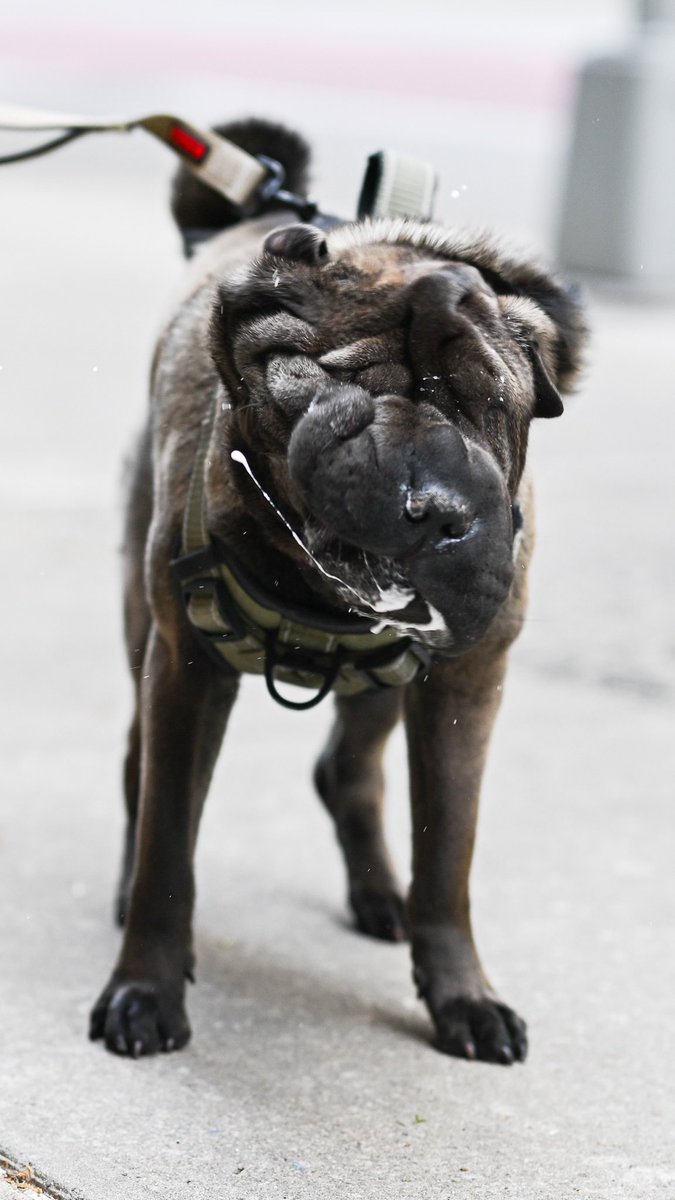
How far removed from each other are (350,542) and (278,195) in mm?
1470

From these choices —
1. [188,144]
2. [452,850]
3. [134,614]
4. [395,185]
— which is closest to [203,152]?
[188,144]

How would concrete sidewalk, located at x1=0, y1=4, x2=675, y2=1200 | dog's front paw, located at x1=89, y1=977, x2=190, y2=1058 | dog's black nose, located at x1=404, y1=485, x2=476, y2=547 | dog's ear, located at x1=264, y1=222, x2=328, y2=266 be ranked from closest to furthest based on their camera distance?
dog's black nose, located at x1=404, y1=485, x2=476, y2=547
dog's ear, located at x1=264, y1=222, x2=328, y2=266
concrete sidewalk, located at x1=0, y1=4, x2=675, y2=1200
dog's front paw, located at x1=89, y1=977, x2=190, y2=1058

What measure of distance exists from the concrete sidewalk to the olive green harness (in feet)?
2.20

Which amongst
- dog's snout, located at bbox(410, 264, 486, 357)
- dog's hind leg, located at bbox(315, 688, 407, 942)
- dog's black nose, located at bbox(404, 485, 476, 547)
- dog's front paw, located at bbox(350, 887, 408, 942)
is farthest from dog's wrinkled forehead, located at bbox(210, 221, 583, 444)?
dog's front paw, located at bbox(350, 887, 408, 942)

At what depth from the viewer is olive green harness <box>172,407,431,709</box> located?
8.71ft

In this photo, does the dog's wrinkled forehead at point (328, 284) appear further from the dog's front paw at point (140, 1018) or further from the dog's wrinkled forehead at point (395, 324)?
the dog's front paw at point (140, 1018)

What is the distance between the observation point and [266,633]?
107 inches

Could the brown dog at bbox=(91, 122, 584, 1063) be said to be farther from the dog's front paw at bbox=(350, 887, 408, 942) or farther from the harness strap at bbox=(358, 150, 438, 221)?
the harness strap at bbox=(358, 150, 438, 221)

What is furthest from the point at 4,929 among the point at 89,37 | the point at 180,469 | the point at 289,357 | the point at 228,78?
the point at 89,37

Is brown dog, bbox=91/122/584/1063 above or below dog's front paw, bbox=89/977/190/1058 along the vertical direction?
above

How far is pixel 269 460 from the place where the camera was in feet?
7.84

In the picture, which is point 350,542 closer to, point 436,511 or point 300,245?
point 436,511

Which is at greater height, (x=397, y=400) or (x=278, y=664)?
(x=397, y=400)

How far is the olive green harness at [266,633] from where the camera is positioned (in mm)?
2656
